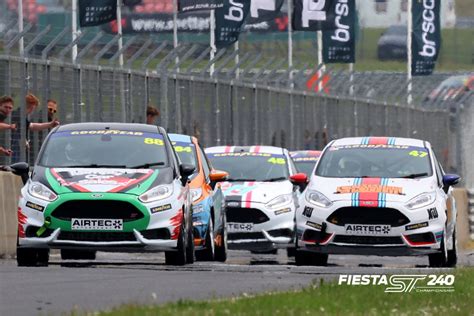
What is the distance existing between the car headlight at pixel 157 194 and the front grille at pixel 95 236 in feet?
1.17

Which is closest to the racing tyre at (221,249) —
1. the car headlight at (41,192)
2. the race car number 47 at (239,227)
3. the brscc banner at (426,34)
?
the race car number 47 at (239,227)

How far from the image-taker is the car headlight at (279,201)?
78.8ft

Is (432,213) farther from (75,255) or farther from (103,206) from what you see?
(103,206)

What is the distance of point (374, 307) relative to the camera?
40.8ft

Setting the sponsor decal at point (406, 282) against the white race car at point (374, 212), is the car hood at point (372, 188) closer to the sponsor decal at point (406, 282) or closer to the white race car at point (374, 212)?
the white race car at point (374, 212)

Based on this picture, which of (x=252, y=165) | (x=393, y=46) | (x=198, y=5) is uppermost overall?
(x=198, y=5)

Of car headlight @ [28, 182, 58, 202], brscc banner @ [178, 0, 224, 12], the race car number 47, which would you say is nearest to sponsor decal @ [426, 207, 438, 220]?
the race car number 47

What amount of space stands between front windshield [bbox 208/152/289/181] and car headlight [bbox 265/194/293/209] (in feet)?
2.20

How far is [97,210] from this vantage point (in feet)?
58.0

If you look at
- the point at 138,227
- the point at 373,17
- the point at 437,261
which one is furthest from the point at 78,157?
the point at 373,17

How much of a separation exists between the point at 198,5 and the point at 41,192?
17364 millimetres

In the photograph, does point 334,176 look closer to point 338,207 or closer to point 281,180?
point 338,207

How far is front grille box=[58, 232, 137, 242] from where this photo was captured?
57.8 ft

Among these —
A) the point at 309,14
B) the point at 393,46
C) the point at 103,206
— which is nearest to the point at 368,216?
the point at 103,206
